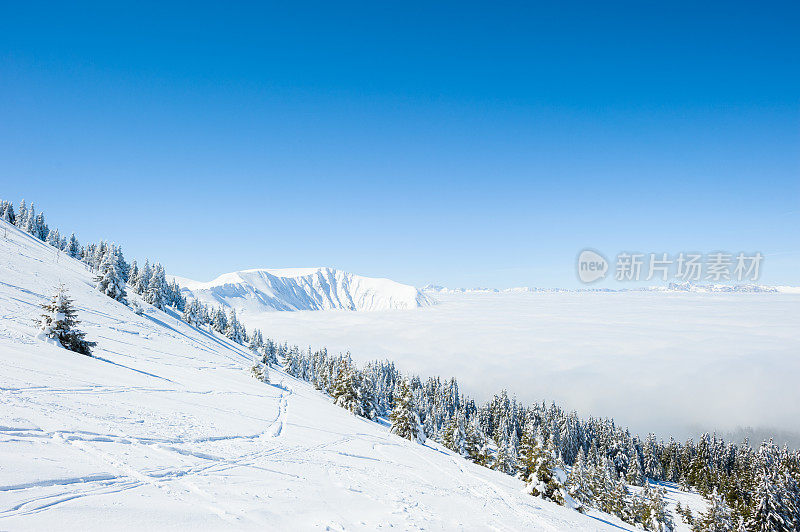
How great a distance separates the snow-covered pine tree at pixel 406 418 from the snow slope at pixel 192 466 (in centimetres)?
2133

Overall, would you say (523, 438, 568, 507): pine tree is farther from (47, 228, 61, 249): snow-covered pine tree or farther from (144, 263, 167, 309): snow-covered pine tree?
(47, 228, 61, 249): snow-covered pine tree

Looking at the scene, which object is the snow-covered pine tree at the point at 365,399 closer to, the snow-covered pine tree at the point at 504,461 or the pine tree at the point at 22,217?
the snow-covered pine tree at the point at 504,461

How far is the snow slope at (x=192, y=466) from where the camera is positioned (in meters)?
6.49

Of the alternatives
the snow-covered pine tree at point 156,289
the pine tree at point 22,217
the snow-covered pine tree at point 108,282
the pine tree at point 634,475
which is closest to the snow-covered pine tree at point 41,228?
the pine tree at point 22,217

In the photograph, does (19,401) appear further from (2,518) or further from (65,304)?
(65,304)

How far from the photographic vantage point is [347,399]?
46406 millimetres

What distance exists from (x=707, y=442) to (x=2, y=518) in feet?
494

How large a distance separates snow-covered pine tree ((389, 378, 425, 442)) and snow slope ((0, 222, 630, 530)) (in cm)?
2133

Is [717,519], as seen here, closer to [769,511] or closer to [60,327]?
[769,511]

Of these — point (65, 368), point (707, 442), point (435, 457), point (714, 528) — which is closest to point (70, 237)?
point (65, 368)

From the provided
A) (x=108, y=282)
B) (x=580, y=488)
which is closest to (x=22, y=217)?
(x=108, y=282)

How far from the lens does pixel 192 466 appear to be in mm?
9414

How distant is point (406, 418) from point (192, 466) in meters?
35.0

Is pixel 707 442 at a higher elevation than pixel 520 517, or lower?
lower
